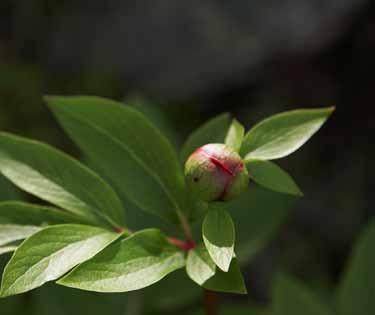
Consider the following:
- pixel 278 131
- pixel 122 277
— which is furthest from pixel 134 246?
pixel 278 131

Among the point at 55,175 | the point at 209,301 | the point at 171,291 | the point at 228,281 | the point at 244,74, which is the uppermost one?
the point at 55,175

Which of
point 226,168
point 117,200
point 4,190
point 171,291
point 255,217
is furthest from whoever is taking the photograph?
point 171,291

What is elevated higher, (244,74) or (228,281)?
(228,281)

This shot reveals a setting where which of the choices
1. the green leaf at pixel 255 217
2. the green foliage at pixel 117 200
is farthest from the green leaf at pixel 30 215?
the green leaf at pixel 255 217

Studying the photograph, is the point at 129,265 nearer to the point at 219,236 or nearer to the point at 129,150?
the point at 219,236

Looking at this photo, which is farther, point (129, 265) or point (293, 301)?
point (293, 301)

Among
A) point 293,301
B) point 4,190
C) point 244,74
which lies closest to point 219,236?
point 4,190

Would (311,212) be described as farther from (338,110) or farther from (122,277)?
(122,277)

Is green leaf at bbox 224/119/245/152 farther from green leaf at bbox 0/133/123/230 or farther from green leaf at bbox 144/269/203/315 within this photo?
green leaf at bbox 144/269/203/315
